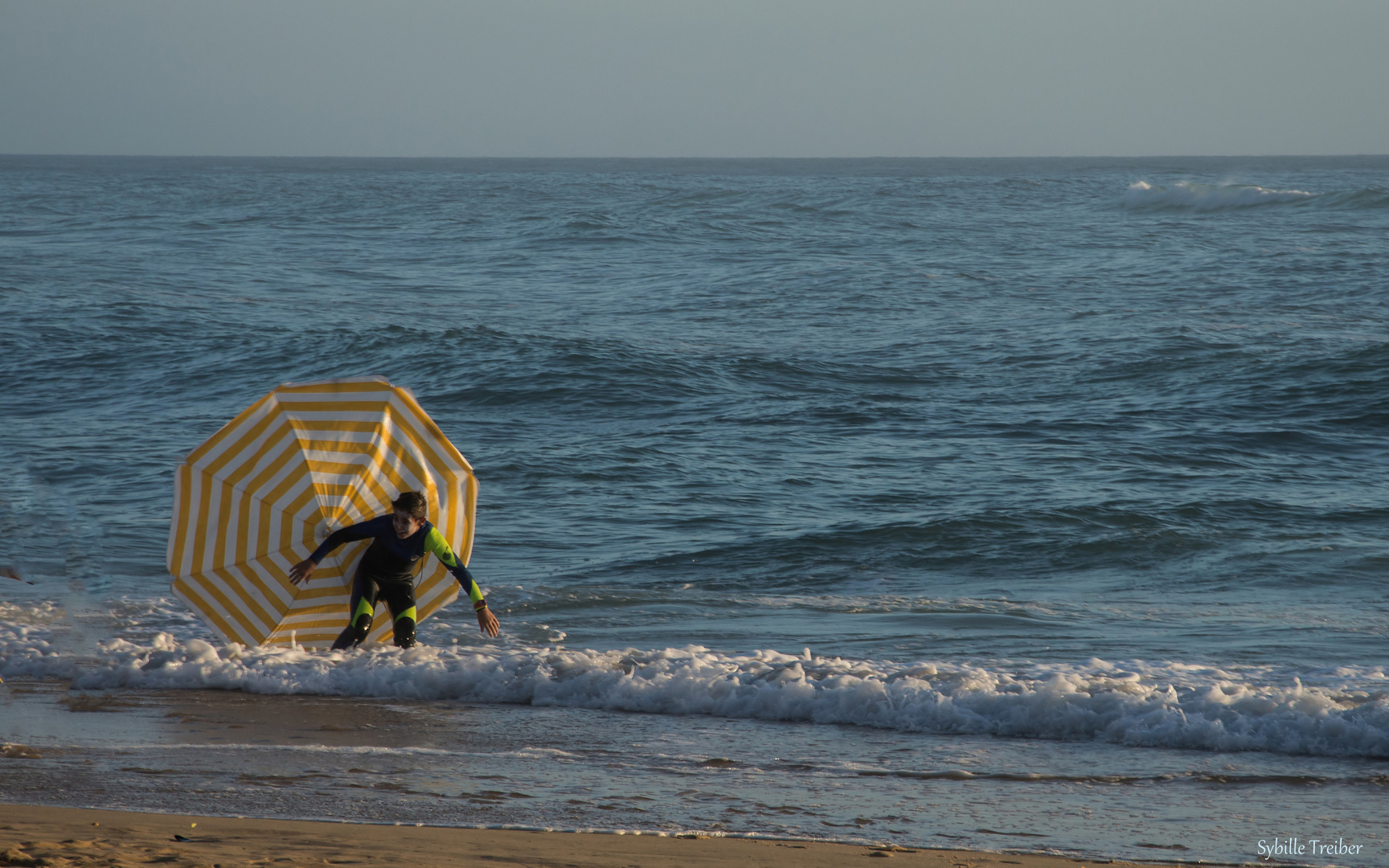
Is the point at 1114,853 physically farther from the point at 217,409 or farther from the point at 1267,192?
the point at 1267,192

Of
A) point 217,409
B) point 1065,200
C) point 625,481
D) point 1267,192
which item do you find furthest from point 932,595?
point 1065,200

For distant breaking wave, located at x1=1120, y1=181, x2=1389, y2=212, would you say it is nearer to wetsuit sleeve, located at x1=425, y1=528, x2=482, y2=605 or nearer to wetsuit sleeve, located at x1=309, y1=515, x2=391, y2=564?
wetsuit sleeve, located at x1=425, y1=528, x2=482, y2=605

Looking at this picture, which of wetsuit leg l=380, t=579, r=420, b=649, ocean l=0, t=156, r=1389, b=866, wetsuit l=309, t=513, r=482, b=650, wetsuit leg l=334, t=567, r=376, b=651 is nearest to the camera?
ocean l=0, t=156, r=1389, b=866

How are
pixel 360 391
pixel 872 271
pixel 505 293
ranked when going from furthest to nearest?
pixel 872 271, pixel 505 293, pixel 360 391

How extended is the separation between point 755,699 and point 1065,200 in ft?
182

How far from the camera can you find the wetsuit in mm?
7332

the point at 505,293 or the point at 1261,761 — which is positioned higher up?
the point at 505,293

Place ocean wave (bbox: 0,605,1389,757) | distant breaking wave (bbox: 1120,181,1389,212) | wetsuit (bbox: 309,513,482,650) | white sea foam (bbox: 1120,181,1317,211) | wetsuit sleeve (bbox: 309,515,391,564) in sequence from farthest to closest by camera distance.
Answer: white sea foam (bbox: 1120,181,1317,211), distant breaking wave (bbox: 1120,181,1389,212), wetsuit (bbox: 309,513,482,650), wetsuit sleeve (bbox: 309,515,391,564), ocean wave (bbox: 0,605,1389,757)

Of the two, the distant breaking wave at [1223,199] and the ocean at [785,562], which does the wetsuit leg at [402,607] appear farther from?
the distant breaking wave at [1223,199]

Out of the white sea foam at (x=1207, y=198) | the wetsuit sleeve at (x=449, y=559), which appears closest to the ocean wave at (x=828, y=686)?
the wetsuit sleeve at (x=449, y=559)

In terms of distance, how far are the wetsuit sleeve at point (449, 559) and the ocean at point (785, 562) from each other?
762mm

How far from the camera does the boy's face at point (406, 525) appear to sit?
725cm

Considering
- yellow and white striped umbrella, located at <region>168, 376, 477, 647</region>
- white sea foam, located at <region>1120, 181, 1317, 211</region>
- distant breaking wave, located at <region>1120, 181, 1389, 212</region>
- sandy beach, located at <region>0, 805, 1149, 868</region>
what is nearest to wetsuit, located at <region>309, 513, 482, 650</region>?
yellow and white striped umbrella, located at <region>168, 376, 477, 647</region>

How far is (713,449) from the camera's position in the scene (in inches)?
606
